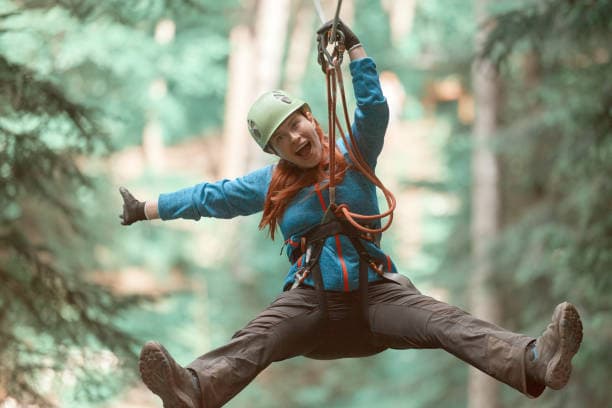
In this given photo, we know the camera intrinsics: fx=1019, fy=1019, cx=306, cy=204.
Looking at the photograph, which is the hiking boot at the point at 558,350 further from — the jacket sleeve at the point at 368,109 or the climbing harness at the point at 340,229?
Answer: the jacket sleeve at the point at 368,109

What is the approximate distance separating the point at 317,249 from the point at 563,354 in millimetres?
1182

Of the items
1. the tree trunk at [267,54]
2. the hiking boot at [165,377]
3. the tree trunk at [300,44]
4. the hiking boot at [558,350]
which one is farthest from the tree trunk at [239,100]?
the hiking boot at [558,350]

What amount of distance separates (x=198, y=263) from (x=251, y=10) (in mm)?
5224

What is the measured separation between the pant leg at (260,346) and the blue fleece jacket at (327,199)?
0.52ft

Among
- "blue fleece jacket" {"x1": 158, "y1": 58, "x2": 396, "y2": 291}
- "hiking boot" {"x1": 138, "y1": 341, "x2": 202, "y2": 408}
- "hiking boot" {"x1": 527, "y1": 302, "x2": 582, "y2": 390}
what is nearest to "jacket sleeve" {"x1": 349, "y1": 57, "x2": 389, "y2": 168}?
"blue fleece jacket" {"x1": 158, "y1": 58, "x2": 396, "y2": 291}

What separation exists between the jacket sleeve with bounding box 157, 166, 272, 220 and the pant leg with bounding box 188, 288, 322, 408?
0.46 metres

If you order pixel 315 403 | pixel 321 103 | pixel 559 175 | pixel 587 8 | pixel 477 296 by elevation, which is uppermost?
pixel 321 103

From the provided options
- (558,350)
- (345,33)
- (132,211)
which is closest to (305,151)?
(345,33)

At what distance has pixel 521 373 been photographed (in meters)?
3.89

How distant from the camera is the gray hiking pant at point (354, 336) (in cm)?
396

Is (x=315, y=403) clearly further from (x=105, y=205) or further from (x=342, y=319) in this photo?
(x=342, y=319)

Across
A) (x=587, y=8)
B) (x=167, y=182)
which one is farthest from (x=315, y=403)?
(x=587, y=8)

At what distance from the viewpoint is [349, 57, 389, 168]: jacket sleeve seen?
435 cm

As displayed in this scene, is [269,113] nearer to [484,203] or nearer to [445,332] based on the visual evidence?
[445,332]
